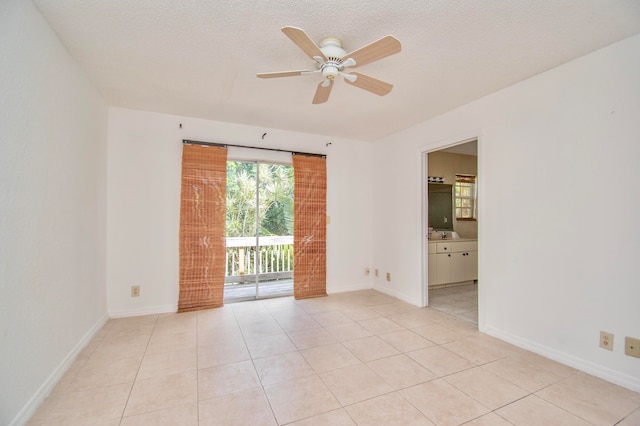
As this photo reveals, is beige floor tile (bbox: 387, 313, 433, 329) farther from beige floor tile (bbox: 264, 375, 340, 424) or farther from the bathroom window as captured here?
the bathroom window

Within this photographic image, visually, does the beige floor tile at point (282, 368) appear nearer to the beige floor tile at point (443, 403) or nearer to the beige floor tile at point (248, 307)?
the beige floor tile at point (443, 403)

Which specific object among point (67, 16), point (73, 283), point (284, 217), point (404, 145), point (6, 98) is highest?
point (67, 16)

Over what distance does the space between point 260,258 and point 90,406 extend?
323cm

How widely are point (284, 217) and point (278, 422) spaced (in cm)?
311

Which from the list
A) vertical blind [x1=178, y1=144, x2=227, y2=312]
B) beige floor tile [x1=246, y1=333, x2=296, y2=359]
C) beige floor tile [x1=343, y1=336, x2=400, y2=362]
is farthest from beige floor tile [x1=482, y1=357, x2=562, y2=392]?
vertical blind [x1=178, y1=144, x2=227, y2=312]

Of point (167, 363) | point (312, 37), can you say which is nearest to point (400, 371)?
point (167, 363)

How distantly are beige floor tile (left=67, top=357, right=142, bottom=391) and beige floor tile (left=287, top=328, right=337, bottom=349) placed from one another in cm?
131

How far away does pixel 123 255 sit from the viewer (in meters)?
3.29

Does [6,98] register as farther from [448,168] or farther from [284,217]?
[448,168]

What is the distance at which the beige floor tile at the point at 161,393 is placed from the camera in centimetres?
174

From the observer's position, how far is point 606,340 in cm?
204

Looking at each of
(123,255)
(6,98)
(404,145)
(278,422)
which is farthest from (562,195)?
(123,255)

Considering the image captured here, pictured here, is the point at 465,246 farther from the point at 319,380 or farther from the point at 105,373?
the point at 105,373

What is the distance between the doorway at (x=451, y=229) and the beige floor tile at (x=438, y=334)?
0.61 metres
